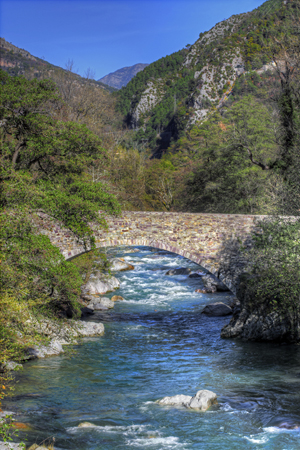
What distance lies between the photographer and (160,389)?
34.6 feet

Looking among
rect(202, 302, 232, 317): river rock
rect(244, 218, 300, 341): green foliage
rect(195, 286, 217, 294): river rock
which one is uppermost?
rect(244, 218, 300, 341): green foliage

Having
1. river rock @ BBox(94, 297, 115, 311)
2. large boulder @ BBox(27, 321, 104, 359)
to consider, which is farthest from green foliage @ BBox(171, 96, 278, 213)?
large boulder @ BBox(27, 321, 104, 359)

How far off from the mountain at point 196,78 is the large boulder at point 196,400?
199 ft

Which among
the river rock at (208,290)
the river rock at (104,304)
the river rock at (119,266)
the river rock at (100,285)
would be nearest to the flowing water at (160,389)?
the river rock at (104,304)

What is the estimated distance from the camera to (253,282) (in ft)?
48.7

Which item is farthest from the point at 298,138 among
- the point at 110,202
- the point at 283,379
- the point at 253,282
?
the point at 283,379

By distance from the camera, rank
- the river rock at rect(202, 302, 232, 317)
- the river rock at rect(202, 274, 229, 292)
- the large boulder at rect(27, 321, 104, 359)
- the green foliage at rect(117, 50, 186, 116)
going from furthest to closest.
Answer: the green foliage at rect(117, 50, 186, 116), the river rock at rect(202, 274, 229, 292), the river rock at rect(202, 302, 232, 317), the large boulder at rect(27, 321, 104, 359)

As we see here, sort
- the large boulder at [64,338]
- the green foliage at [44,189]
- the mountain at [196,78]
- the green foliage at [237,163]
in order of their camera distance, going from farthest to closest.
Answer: the mountain at [196,78], the green foliage at [237,163], the large boulder at [64,338], the green foliage at [44,189]

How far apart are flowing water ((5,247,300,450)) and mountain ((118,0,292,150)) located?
55678 millimetres

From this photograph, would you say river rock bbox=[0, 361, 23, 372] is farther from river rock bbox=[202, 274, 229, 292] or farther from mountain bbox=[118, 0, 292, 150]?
mountain bbox=[118, 0, 292, 150]

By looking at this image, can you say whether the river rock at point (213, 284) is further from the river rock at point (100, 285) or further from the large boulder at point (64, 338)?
the large boulder at point (64, 338)

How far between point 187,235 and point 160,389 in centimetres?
731

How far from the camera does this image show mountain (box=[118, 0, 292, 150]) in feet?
245

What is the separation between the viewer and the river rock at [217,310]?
18.9 meters
